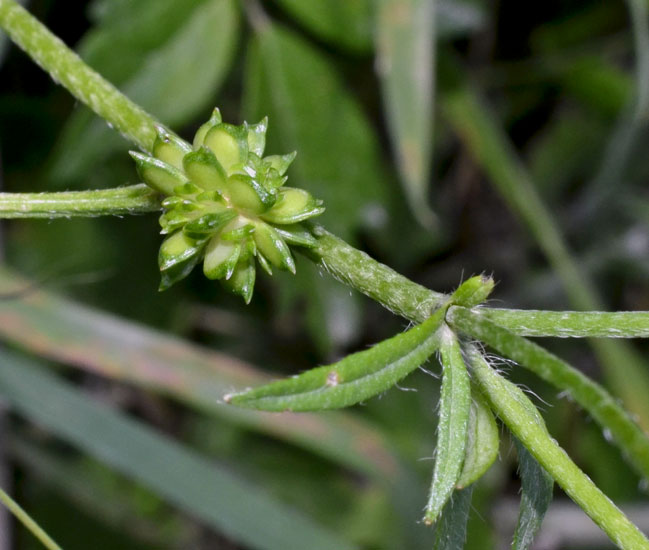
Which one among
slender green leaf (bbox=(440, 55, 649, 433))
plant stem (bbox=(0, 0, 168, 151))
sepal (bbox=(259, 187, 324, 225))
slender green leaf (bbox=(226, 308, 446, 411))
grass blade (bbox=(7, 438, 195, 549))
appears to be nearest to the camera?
slender green leaf (bbox=(226, 308, 446, 411))

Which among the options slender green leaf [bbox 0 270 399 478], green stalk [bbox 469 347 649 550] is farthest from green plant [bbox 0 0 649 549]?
slender green leaf [bbox 0 270 399 478]

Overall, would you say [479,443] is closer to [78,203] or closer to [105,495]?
[78,203]

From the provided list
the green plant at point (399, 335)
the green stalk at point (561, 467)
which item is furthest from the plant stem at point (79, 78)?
the green stalk at point (561, 467)

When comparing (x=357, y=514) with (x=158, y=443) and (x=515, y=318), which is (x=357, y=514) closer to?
(x=158, y=443)

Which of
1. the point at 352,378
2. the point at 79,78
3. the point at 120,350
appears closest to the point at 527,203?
the point at 120,350

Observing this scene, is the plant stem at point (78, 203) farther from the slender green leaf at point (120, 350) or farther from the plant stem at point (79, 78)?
the slender green leaf at point (120, 350)

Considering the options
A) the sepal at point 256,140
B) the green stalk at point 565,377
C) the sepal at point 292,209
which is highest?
the sepal at point 256,140

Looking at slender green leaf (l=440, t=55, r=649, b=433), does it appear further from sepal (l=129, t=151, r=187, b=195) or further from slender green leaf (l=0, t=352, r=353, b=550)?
sepal (l=129, t=151, r=187, b=195)

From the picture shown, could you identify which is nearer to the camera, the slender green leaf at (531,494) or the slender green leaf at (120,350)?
the slender green leaf at (531,494)
